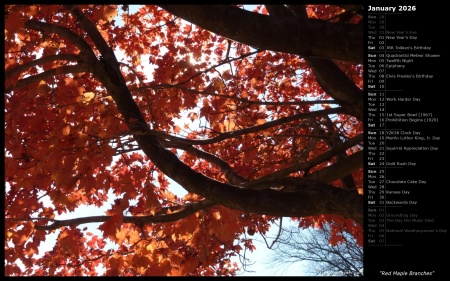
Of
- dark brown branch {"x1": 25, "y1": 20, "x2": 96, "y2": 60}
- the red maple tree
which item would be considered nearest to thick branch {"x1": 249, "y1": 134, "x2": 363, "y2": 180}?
the red maple tree

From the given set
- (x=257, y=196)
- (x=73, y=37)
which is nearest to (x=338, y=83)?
(x=257, y=196)

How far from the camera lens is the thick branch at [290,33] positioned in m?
2.82

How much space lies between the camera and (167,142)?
173 inches

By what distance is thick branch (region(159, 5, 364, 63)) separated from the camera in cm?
282

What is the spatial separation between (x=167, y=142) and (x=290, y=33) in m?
1.99

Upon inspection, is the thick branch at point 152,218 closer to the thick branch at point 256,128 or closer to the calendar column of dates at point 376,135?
the thick branch at point 256,128

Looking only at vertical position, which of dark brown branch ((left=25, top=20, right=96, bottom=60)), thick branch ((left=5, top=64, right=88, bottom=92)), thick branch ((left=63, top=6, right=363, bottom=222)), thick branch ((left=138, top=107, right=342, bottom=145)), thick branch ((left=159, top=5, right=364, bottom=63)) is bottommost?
thick branch ((left=63, top=6, right=363, bottom=222))

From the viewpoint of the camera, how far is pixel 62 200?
16.4 ft

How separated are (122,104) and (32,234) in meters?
2.28

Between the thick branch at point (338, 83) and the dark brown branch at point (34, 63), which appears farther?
the dark brown branch at point (34, 63)

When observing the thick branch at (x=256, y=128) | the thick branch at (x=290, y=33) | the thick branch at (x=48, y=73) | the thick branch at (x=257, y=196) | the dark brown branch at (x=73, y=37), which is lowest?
the thick branch at (x=257, y=196)

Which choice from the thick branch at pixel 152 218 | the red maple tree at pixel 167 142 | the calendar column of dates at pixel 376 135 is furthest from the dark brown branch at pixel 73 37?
→ the calendar column of dates at pixel 376 135

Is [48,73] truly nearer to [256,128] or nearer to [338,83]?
[256,128]

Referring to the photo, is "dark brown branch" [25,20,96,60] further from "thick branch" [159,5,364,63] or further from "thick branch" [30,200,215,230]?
"thick branch" [159,5,364,63]
